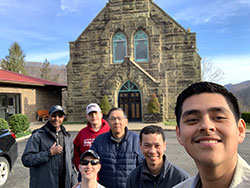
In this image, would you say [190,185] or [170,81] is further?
[170,81]

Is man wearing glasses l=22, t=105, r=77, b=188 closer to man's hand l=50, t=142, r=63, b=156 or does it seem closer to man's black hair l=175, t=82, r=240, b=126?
man's hand l=50, t=142, r=63, b=156

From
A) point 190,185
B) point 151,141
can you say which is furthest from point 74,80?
point 190,185

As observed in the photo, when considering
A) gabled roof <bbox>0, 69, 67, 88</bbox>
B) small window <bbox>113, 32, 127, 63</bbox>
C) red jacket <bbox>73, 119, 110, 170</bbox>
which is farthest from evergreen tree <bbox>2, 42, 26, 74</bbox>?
red jacket <bbox>73, 119, 110, 170</bbox>

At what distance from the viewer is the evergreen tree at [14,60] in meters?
29.3

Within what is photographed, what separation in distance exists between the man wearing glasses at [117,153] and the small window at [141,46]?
543 inches

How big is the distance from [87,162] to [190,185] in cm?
159

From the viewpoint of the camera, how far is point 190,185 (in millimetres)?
1025

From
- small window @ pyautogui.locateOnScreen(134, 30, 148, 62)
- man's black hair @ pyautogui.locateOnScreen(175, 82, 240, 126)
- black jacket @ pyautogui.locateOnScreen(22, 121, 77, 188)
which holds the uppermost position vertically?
small window @ pyautogui.locateOnScreen(134, 30, 148, 62)

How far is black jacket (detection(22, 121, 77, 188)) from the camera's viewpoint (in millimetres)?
2701

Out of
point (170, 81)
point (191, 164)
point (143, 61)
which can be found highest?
point (143, 61)

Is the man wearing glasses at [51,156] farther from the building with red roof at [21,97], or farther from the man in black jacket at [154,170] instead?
the building with red roof at [21,97]

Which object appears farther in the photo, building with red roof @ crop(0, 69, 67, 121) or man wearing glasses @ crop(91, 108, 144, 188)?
building with red roof @ crop(0, 69, 67, 121)

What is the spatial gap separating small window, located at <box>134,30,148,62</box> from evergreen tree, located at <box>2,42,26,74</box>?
2173cm

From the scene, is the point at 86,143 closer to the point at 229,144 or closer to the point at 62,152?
the point at 62,152
